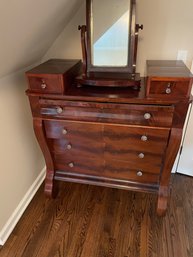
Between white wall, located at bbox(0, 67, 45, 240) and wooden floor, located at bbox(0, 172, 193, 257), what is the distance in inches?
7.2

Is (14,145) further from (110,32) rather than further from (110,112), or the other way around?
(110,32)

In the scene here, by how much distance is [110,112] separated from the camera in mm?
1272

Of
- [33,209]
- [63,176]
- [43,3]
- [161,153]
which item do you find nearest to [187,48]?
[161,153]

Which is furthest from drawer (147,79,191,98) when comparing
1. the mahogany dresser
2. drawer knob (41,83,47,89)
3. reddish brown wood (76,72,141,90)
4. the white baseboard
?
the white baseboard

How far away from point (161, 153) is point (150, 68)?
0.54m

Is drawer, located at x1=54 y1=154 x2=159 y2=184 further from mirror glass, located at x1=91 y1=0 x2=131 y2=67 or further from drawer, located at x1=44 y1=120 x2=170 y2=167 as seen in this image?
mirror glass, located at x1=91 y1=0 x2=131 y2=67

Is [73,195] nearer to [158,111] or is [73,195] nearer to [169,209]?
[169,209]

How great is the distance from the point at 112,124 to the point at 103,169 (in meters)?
0.40

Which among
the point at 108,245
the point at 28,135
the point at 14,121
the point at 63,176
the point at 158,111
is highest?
the point at 158,111

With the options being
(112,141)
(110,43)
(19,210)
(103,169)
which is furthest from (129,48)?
(19,210)

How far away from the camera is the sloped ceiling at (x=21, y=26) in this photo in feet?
2.71

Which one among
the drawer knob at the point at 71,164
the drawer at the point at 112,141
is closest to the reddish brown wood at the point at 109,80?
the drawer at the point at 112,141

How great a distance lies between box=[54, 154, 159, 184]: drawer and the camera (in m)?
1.50

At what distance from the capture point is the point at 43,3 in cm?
94
